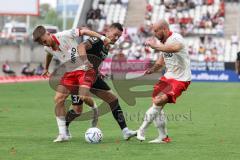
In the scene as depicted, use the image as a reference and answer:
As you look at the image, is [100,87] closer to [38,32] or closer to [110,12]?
[38,32]

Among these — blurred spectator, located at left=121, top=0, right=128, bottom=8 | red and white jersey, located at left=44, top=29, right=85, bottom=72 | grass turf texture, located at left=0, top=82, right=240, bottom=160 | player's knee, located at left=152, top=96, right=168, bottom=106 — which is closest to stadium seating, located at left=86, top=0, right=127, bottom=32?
blurred spectator, located at left=121, top=0, right=128, bottom=8

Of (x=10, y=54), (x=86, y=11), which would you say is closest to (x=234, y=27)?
(x=86, y=11)

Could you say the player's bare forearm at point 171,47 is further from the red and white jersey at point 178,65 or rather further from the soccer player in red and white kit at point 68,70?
the soccer player in red and white kit at point 68,70

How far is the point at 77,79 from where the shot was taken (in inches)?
540

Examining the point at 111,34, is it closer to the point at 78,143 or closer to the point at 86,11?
the point at 78,143

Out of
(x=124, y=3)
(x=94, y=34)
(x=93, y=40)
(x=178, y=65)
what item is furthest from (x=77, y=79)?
(x=124, y=3)

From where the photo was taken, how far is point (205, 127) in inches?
648

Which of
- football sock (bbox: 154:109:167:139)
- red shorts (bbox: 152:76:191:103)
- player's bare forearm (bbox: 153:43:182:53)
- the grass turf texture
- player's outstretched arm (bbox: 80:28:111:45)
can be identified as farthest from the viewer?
football sock (bbox: 154:109:167:139)

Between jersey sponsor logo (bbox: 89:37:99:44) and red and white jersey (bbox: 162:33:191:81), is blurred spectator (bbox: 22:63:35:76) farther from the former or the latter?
red and white jersey (bbox: 162:33:191:81)

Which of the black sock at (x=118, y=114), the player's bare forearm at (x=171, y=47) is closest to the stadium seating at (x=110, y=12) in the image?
the black sock at (x=118, y=114)

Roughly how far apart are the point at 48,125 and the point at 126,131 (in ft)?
11.9

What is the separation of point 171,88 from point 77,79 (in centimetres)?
181

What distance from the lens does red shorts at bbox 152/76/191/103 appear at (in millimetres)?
13055

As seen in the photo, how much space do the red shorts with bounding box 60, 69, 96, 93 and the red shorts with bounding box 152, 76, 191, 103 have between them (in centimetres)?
127
